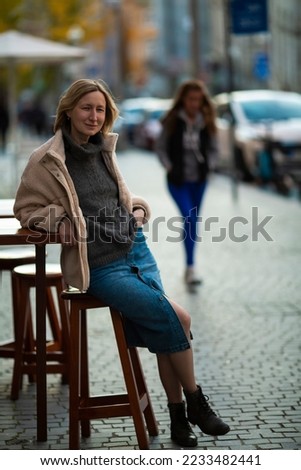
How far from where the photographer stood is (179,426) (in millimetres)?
5867

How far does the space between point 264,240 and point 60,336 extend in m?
7.47

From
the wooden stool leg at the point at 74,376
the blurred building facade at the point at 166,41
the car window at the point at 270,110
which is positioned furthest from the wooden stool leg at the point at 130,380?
the car window at the point at 270,110

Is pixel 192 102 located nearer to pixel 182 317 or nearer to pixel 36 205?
pixel 36 205

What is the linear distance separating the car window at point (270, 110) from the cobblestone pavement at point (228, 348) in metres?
7.73

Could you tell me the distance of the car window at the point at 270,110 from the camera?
23.8m

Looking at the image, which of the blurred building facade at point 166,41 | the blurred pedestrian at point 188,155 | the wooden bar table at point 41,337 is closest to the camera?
the wooden bar table at point 41,337

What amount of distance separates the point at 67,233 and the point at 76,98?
69 centimetres

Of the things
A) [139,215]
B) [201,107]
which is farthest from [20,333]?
[201,107]

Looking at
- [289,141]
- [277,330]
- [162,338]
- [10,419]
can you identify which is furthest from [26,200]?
[289,141]

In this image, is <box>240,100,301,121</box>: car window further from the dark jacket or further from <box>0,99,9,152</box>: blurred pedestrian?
<box>0,99,9,152</box>: blurred pedestrian

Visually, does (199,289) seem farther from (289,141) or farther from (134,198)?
(289,141)

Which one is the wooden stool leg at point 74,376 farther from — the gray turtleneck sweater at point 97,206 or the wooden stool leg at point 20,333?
the wooden stool leg at point 20,333

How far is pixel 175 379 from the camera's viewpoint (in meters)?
5.85
